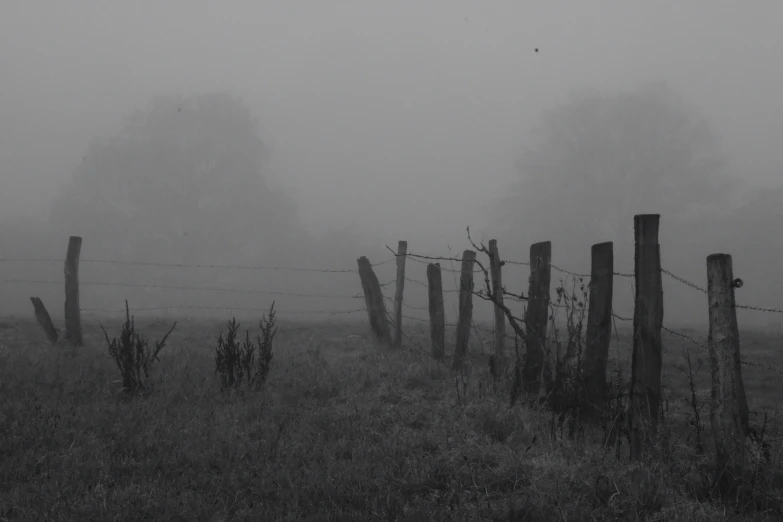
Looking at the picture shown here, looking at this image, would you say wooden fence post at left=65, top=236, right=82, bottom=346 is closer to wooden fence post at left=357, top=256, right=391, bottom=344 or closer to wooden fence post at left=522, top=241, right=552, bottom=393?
wooden fence post at left=357, top=256, right=391, bottom=344

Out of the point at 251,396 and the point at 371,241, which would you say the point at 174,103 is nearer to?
the point at 371,241

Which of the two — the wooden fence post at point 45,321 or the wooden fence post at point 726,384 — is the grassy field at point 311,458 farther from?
the wooden fence post at point 45,321

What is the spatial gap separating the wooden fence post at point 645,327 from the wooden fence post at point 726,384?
1.77 ft

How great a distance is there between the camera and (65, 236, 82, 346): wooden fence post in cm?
1034

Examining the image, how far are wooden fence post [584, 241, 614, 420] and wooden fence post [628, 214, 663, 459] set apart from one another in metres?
1.01

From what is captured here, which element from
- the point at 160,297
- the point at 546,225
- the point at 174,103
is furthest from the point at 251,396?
the point at 174,103

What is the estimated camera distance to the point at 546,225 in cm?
3847

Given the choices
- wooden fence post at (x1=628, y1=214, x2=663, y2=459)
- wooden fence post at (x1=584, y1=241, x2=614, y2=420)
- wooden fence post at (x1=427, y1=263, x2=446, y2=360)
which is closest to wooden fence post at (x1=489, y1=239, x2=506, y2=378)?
wooden fence post at (x1=427, y1=263, x2=446, y2=360)

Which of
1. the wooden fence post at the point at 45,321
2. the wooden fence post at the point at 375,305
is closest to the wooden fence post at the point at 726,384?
the wooden fence post at the point at 375,305

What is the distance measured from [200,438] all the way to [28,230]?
42.8 m

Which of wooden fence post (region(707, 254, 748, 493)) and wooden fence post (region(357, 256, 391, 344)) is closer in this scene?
wooden fence post (region(707, 254, 748, 493))

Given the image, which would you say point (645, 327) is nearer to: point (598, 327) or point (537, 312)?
point (598, 327)

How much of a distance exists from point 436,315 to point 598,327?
171 inches

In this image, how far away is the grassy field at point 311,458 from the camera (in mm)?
3635
